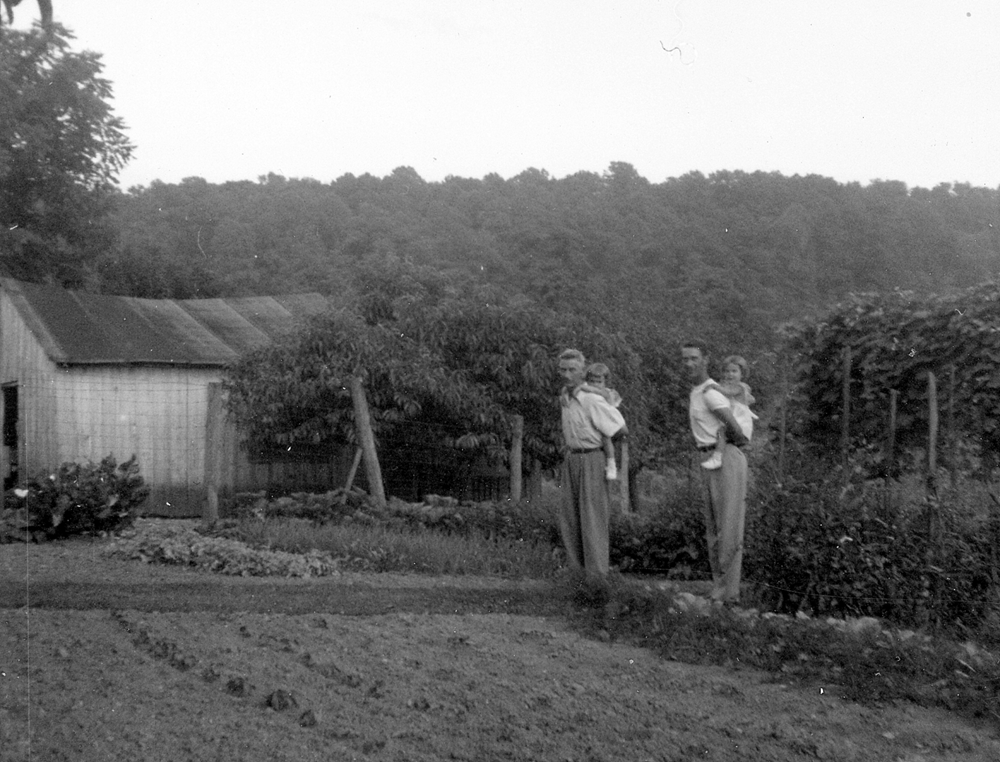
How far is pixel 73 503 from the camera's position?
10.0 m

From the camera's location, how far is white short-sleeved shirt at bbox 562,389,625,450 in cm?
807

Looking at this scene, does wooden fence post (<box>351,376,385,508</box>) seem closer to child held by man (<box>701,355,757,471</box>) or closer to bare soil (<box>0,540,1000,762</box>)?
child held by man (<box>701,355,757,471</box>)

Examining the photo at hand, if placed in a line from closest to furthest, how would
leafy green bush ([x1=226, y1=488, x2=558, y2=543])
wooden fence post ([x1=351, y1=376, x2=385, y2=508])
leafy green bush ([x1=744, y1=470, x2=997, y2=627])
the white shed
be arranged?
1. leafy green bush ([x1=744, y1=470, x2=997, y2=627])
2. leafy green bush ([x1=226, y1=488, x2=558, y2=543])
3. wooden fence post ([x1=351, y1=376, x2=385, y2=508])
4. the white shed

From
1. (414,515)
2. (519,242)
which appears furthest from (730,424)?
(519,242)

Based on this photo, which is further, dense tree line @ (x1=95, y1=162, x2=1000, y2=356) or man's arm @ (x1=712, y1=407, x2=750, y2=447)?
dense tree line @ (x1=95, y1=162, x2=1000, y2=356)

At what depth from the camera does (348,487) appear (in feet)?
37.1

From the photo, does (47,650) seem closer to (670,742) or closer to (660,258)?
(670,742)

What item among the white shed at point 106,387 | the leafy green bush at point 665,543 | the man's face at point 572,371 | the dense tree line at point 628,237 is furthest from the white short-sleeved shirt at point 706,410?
the white shed at point 106,387

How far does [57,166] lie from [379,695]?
20.6 metres

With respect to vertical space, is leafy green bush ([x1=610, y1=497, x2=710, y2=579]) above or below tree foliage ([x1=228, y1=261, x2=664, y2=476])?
below

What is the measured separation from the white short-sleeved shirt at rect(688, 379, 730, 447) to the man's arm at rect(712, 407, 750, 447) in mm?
23

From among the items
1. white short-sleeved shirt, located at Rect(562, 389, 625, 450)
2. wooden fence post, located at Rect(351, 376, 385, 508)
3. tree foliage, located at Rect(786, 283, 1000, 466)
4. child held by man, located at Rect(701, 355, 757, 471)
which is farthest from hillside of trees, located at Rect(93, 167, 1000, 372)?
white short-sleeved shirt, located at Rect(562, 389, 625, 450)

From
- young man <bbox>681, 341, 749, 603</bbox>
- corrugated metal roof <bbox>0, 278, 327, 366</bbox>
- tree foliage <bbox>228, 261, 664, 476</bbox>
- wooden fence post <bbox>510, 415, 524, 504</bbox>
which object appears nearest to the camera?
young man <bbox>681, 341, 749, 603</bbox>

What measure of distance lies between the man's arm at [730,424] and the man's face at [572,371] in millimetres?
1138
